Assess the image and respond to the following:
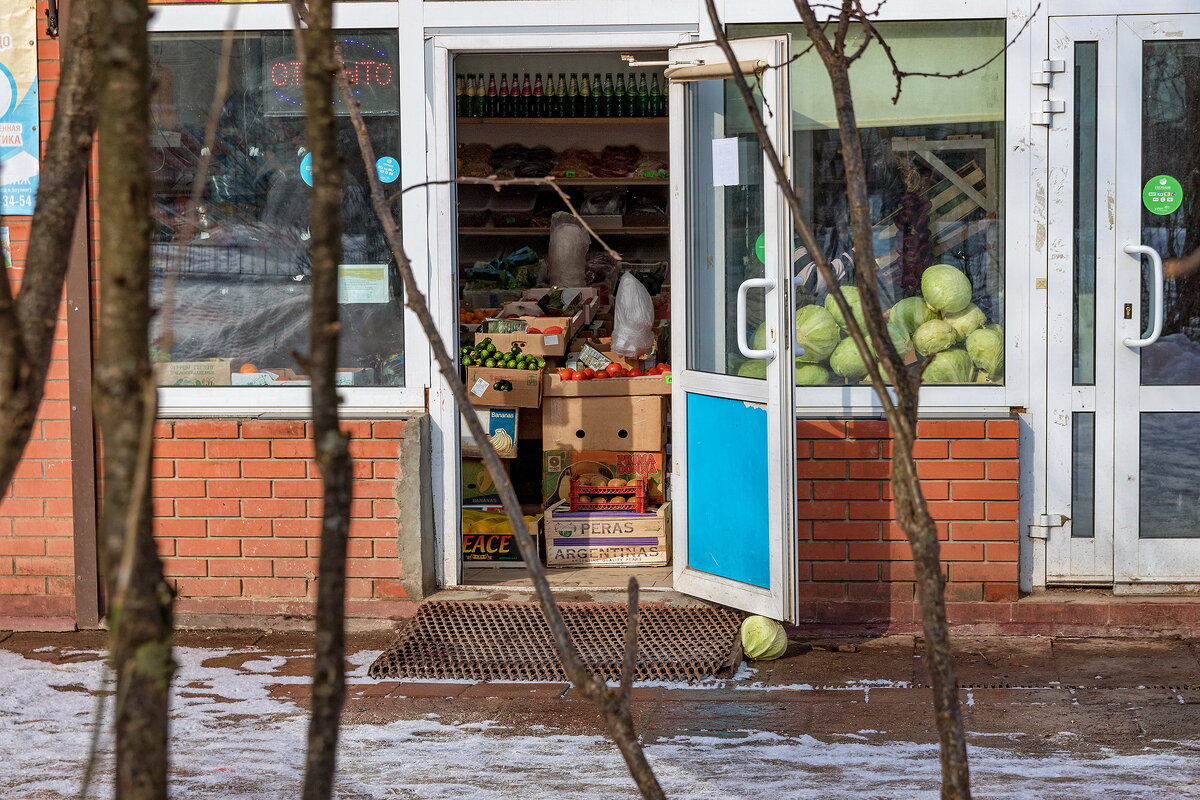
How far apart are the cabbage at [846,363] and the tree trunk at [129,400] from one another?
4.46 meters

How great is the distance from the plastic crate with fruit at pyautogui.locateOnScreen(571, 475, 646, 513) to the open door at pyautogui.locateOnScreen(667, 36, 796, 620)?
835mm

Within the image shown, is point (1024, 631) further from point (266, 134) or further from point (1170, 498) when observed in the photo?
point (266, 134)

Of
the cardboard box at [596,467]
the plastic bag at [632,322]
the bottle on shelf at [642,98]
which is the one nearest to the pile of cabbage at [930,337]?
the cardboard box at [596,467]

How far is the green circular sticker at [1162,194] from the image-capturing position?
5.62 m

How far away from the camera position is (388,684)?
5.29m

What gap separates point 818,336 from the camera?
19.1 ft

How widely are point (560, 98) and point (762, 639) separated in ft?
16.3

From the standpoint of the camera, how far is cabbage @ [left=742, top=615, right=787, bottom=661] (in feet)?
18.0

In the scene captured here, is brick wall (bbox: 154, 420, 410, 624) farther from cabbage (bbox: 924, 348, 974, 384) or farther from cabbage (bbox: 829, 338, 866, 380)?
cabbage (bbox: 924, 348, 974, 384)

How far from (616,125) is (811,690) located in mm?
5592

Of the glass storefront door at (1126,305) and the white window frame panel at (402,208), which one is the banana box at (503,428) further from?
the glass storefront door at (1126,305)

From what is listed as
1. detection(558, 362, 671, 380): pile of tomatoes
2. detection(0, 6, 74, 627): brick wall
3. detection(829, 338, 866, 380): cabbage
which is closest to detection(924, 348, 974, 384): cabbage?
detection(829, 338, 866, 380): cabbage

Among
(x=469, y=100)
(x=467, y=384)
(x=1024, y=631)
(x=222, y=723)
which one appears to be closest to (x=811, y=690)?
(x=1024, y=631)

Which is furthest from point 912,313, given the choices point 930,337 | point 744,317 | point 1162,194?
point 1162,194
